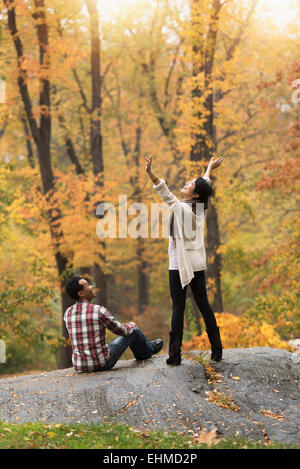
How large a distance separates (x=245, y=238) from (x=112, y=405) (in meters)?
19.5

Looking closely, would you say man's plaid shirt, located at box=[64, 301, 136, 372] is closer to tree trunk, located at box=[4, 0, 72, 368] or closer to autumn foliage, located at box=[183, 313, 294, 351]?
autumn foliage, located at box=[183, 313, 294, 351]

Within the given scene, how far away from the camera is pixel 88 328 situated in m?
5.46

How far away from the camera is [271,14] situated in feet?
48.2

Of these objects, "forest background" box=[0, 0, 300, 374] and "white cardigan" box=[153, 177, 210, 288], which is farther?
"forest background" box=[0, 0, 300, 374]

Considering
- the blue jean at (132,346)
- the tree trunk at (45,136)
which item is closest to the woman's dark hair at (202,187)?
the blue jean at (132,346)

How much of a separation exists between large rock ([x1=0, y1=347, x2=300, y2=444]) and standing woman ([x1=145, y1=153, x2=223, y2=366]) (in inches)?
17.8

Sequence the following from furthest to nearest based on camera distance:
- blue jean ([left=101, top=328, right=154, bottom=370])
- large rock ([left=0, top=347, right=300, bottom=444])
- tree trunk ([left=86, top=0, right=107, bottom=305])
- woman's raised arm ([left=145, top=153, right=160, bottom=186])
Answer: tree trunk ([left=86, top=0, right=107, bottom=305]), blue jean ([left=101, top=328, right=154, bottom=370]), woman's raised arm ([left=145, top=153, right=160, bottom=186]), large rock ([left=0, top=347, right=300, bottom=444])

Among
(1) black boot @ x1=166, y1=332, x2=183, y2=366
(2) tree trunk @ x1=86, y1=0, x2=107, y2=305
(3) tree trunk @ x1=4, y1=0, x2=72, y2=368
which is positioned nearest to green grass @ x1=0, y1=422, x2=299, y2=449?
(1) black boot @ x1=166, y1=332, x2=183, y2=366

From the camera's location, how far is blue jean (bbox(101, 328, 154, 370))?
5.71 metres

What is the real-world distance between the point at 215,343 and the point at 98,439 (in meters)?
2.03

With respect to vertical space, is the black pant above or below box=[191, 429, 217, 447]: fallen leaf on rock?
above

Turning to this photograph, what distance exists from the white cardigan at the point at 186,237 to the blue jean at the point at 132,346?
3.41ft

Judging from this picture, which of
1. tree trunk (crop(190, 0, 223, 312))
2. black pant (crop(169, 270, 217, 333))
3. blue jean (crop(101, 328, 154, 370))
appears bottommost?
blue jean (crop(101, 328, 154, 370))
